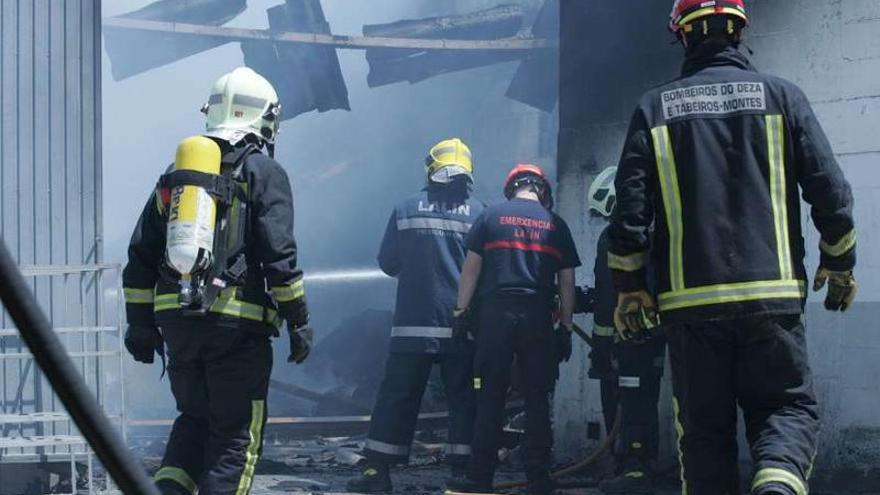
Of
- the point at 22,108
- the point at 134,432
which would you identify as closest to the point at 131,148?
the point at 134,432

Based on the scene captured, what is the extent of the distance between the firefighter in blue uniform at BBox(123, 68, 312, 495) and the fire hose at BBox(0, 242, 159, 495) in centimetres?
310

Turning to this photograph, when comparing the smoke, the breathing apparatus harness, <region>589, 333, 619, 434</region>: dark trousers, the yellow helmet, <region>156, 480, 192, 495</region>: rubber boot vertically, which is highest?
the smoke

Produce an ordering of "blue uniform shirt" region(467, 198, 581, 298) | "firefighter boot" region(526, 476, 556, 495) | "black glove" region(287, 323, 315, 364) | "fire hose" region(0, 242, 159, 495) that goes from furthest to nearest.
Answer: "blue uniform shirt" region(467, 198, 581, 298), "firefighter boot" region(526, 476, 556, 495), "black glove" region(287, 323, 315, 364), "fire hose" region(0, 242, 159, 495)

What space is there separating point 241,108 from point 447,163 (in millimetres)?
2792

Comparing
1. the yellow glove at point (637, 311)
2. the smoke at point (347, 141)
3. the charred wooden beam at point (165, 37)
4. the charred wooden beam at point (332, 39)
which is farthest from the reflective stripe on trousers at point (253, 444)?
the smoke at point (347, 141)

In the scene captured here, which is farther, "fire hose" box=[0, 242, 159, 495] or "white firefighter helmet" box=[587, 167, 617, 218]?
"white firefighter helmet" box=[587, 167, 617, 218]

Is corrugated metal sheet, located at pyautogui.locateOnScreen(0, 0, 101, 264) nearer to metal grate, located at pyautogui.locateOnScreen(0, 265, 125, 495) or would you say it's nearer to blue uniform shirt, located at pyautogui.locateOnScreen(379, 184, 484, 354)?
metal grate, located at pyautogui.locateOnScreen(0, 265, 125, 495)

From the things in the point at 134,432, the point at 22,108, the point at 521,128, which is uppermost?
the point at 521,128

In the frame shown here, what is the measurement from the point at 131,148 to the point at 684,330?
11929mm

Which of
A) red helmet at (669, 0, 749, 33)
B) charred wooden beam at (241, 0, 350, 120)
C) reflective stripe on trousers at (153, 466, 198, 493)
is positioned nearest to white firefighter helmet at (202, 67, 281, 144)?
reflective stripe on trousers at (153, 466, 198, 493)

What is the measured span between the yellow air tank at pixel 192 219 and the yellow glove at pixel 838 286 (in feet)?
7.06

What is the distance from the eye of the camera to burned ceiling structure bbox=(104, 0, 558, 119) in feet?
43.2

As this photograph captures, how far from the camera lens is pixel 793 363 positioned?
4234mm

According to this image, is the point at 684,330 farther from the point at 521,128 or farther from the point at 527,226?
the point at 521,128
